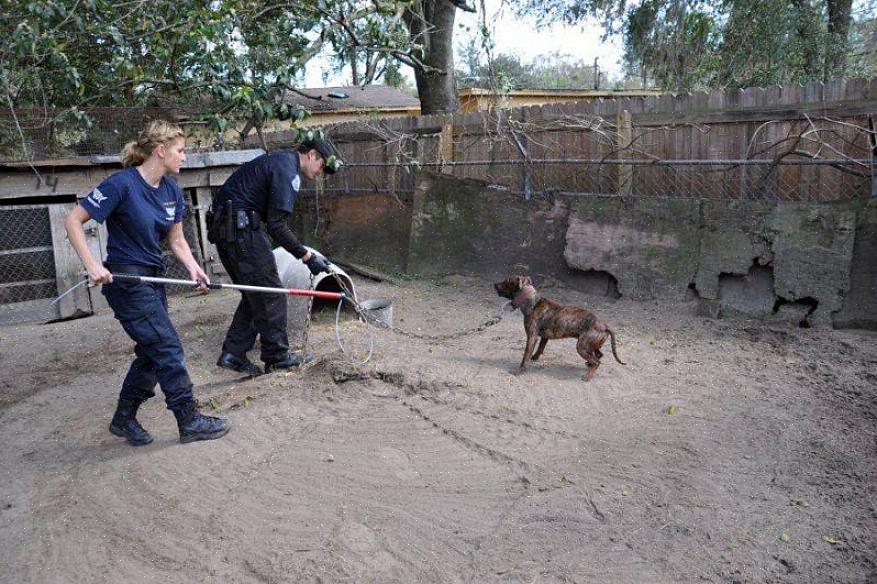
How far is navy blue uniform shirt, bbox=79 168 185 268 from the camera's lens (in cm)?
419

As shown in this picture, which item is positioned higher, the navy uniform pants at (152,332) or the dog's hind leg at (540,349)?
the navy uniform pants at (152,332)

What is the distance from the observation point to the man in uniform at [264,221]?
5.62m

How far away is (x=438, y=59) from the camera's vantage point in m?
13.7

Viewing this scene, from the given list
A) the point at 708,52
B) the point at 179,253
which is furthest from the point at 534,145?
the point at 708,52

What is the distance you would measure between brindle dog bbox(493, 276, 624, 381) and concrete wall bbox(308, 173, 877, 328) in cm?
228

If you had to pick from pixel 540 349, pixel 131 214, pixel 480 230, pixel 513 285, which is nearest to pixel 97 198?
pixel 131 214

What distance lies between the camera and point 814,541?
3.38m

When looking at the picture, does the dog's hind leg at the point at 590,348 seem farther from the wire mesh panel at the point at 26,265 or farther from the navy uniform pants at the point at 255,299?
the wire mesh panel at the point at 26,265

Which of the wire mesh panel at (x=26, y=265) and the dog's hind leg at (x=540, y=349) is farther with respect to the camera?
the wire mesh panel at (x=26, y=265)

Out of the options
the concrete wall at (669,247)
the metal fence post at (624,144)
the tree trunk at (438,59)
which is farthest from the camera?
the tree trunk at (438,59)

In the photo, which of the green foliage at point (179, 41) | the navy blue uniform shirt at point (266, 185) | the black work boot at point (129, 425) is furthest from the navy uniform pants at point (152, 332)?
the green foliage at point (179, 41)

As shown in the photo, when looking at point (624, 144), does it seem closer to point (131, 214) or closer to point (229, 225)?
point (229, 225)

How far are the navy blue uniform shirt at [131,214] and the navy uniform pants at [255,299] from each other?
114 cm

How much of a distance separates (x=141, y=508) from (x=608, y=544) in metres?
2.44
